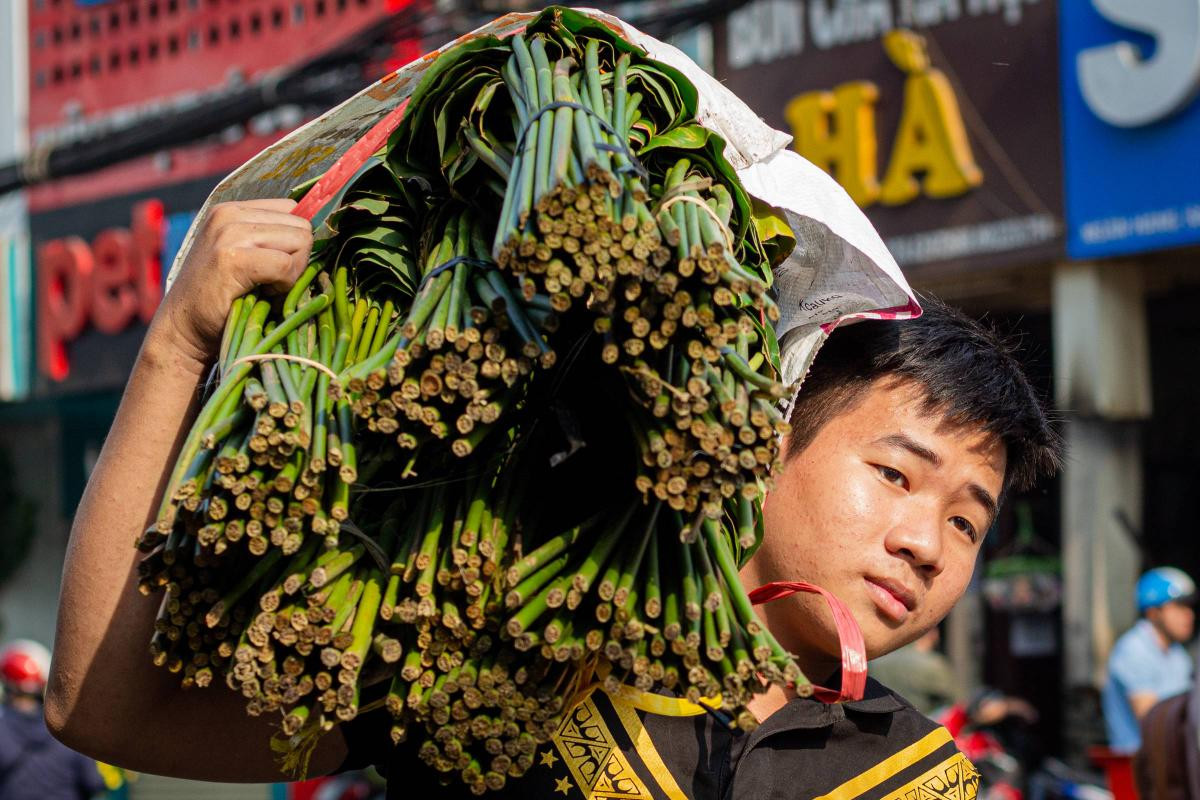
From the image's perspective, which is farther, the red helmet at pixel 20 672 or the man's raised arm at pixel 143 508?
the red helmet at pixel 20 672

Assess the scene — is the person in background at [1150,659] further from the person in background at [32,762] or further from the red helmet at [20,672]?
the red helmet at [20,672]

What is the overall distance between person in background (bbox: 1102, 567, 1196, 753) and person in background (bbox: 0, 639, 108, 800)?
479 cm

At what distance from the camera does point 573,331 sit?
1.40m

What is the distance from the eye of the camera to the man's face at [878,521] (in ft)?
5.84

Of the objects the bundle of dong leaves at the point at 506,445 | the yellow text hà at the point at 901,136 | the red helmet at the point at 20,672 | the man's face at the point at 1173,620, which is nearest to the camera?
the bundle of dong leaves at the point at 506,445

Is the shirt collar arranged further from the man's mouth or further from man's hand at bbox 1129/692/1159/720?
man's hand at bbox 1129/692/1159/720

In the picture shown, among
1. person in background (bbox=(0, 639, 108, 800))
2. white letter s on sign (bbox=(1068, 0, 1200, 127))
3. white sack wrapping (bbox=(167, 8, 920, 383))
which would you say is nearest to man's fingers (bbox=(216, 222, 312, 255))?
white sack wrapping (bbox=(167, 8, 920, 383))

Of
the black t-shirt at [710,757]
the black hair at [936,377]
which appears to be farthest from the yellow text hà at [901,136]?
the black t-shirt at [710,757]

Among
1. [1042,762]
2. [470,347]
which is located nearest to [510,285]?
[470,347]

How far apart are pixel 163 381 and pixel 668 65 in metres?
0.62

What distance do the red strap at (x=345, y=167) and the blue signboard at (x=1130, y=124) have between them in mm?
6203

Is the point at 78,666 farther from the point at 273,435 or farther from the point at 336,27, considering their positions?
the point at 336,27

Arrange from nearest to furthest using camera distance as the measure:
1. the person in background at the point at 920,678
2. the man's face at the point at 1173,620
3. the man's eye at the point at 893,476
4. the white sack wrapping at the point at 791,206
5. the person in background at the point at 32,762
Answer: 1. the white sack wrapping at the point at 791,206
2. the man's eye at the point at 893,476
3. the man's face at the point at 1173,620
4. the person in background at the point at 32,762
5. the person in background at the point at 920,678

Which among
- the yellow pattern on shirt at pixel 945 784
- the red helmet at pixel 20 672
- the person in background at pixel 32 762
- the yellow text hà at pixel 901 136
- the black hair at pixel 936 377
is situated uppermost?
the black hair at pixel 936 377
